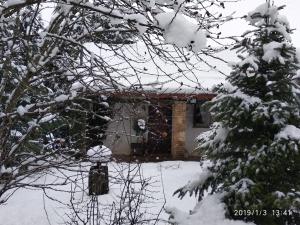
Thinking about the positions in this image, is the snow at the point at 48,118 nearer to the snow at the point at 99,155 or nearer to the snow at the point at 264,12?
the snow at the point at 99,155

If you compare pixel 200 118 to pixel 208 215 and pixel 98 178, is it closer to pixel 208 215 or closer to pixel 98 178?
pixel 98 178

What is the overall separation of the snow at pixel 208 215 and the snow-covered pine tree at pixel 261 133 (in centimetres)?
13

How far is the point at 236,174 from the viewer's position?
4.95 meters

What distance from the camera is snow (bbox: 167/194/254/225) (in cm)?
492

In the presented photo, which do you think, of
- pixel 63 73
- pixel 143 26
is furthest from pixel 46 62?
pixel 143 26

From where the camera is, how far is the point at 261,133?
521 cm

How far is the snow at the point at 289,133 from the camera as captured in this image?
4703 millimetres

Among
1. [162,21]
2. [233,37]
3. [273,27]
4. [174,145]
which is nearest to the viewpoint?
[162,21]

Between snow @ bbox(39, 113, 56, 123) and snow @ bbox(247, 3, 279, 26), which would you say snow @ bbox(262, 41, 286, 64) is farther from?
snow @ bbox(39, 113, 56, 123)

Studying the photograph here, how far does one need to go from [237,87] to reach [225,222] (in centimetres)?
182

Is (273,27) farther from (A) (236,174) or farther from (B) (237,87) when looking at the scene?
(A) (236,174)

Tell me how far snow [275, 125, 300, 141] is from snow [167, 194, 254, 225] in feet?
3.73

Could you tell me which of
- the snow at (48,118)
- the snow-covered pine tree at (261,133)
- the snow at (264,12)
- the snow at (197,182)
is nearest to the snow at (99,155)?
the snow at (48,118)

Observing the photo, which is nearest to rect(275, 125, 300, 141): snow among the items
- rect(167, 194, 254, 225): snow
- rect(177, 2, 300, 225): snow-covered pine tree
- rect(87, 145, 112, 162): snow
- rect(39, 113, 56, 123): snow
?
rect(177, 2, 300, 225): snow-covered pine tree
